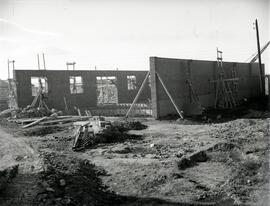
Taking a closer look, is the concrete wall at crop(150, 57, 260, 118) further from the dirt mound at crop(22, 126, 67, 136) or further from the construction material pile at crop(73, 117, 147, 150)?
the dirt mound at crop(22, 126, 67, 136)

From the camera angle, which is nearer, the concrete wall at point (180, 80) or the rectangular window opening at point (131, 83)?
the concrete wall at point (180, 80)

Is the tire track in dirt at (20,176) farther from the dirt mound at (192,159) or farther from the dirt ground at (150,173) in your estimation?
the dirt mound at (192,159)

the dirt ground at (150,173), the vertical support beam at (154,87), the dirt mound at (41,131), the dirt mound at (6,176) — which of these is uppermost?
the vertical support beam at (154,87)

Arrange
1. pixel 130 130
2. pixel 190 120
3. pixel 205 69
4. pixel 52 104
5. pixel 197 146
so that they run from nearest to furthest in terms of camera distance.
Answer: pixel 197 146, pixel 130 130, pixel 190 120, pixel 205 69, pixel 52 104

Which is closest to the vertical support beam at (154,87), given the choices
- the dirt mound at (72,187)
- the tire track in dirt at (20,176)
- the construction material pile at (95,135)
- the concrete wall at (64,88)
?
the construction material pile at (95,135)

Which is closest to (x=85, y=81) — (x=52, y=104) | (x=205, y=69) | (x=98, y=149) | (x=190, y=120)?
(x=52, y=104)

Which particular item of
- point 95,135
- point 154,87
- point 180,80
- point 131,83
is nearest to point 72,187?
point 95,135

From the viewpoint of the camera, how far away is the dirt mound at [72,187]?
16.7 ft

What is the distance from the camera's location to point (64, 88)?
24984mm

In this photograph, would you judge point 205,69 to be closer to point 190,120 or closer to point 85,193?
point 190,120

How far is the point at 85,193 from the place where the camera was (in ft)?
18.6

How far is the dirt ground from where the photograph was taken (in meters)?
5.43

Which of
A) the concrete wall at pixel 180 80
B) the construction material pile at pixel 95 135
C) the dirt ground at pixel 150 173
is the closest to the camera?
the dirt ground at pixel 150 173

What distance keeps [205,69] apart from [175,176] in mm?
15957
